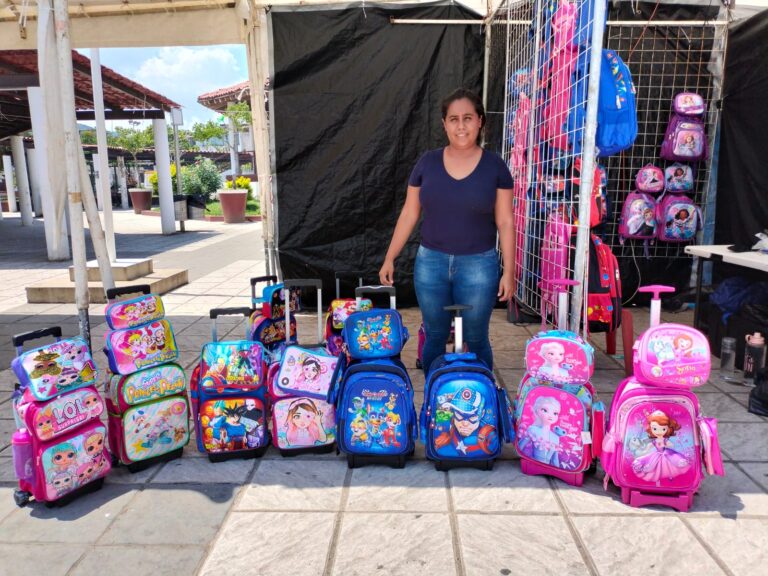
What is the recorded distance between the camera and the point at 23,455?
8.00ft

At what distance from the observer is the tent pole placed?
3191mm

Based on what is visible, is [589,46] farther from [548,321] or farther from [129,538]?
[129,538]

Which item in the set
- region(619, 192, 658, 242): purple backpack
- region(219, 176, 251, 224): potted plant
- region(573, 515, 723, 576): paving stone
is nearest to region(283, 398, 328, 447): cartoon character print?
region(573, 515, 723, 576): paving stone

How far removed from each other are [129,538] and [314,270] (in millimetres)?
3635

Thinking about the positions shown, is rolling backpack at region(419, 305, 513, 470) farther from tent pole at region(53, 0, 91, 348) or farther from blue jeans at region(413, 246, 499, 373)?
tent pole at region(53, 0, 91, 348)

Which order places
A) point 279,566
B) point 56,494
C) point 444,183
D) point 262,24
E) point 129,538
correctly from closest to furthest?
point 279,566, point 129,538, point 56,494, point 444,183, point 262,24

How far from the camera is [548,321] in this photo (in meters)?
4.29

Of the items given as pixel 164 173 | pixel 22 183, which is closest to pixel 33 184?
pixel 22 183

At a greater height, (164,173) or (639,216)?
(164,173)

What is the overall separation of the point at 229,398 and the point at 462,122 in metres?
1.78

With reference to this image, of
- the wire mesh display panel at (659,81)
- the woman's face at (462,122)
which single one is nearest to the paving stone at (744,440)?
the woman's face at (462,122)

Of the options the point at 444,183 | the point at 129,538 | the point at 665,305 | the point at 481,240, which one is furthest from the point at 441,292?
the point at 665,305

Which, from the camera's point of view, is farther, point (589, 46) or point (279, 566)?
point (589, 46)

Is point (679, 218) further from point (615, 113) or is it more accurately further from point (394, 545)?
point (394, 545)
